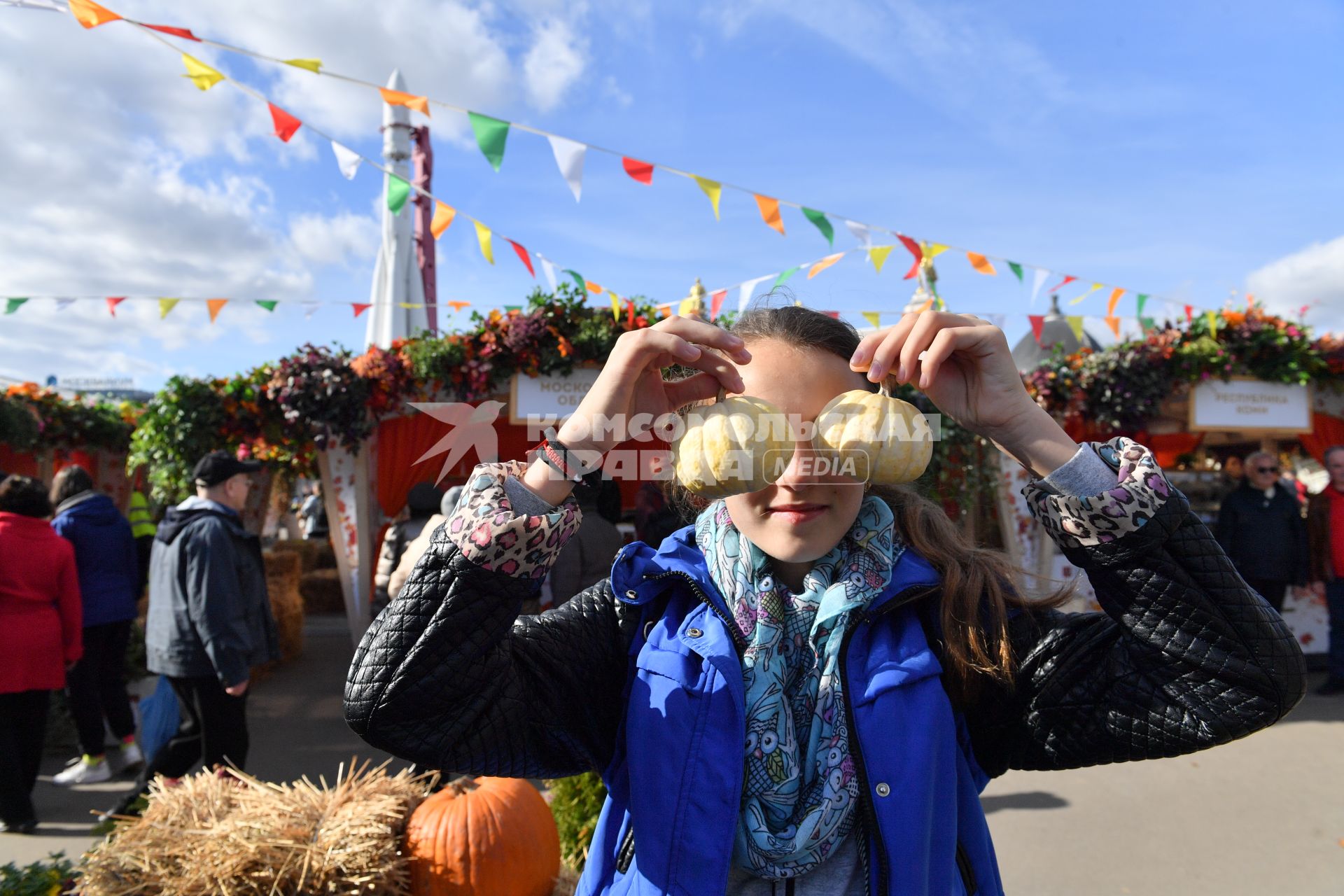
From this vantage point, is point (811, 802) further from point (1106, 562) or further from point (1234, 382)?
point (1234, 382)

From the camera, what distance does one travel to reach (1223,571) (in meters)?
1.16

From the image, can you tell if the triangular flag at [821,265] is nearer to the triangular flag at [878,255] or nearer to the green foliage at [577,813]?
the triangular flag at [878,255]

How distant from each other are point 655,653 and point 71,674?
5.50 m

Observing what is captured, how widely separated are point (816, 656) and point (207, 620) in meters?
3.84

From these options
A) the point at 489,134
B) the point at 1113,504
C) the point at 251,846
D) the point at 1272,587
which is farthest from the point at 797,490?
the point at 1272,587

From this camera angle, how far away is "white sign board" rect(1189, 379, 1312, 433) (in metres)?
7.23

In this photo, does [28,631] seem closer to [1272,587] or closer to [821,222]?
[821,222]

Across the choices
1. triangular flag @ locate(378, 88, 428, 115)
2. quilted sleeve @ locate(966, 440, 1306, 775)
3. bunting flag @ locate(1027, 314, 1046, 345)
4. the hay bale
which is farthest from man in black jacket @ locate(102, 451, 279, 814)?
bunting flag @ locate(1027, 314, 1046, 345)

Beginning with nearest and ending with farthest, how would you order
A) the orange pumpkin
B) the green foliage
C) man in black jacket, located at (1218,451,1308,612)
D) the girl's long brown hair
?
the girl's long brown hair
the orange pumpkin
the green foliage
man in black jacket, located at (1218,451,1308,612)

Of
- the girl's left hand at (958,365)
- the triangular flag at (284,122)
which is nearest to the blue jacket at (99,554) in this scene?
the triangular flag at (284,122)

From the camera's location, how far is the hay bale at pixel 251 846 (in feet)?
7.61

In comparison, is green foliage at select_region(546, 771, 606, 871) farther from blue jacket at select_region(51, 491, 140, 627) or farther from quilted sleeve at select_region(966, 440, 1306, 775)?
blue jacket at select_region(51, 491, 140, 627)

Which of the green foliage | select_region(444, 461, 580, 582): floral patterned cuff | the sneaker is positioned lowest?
the sneaker

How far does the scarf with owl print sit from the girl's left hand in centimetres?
24
